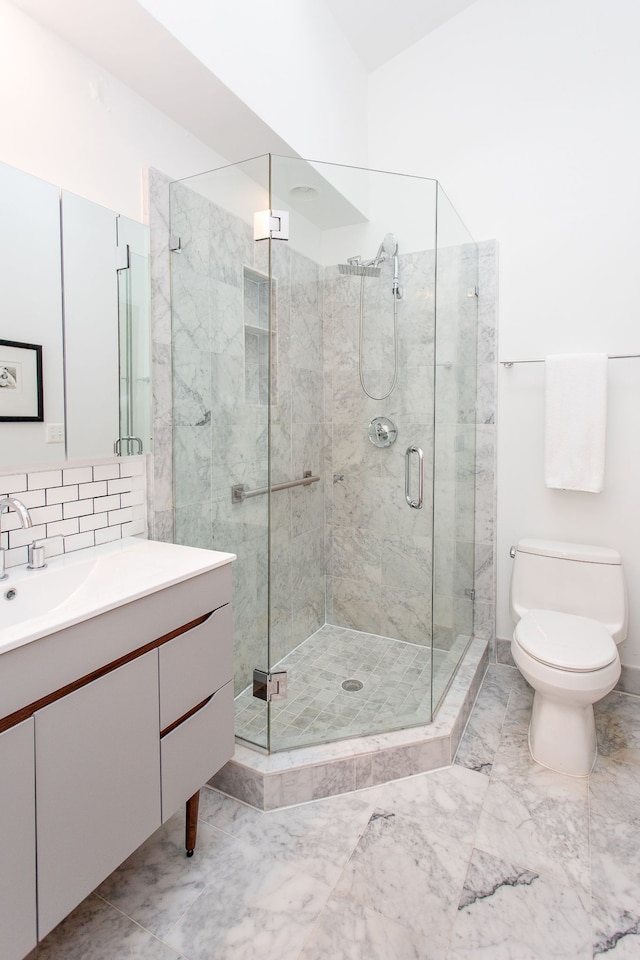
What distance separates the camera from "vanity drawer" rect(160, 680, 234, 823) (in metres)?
1.32

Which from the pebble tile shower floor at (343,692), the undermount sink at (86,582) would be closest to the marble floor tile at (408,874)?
the pebble tile shower floor at (343,692)

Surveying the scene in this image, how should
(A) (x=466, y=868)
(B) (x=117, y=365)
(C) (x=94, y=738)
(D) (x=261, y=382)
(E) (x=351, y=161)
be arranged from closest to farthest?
1. (C) (x=94, y=738)
2. (A) (x=466, y=868)
3. (B) (x=117, y=365)
4. (D) (x=261, y=382)
5. (E) (x=351, y=161)

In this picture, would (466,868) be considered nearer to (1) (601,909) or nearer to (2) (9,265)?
(1) (601,909)

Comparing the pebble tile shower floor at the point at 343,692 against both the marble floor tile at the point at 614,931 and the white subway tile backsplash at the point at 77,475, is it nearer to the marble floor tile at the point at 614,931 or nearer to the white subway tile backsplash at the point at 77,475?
the marble floor tile at the point at 614,931

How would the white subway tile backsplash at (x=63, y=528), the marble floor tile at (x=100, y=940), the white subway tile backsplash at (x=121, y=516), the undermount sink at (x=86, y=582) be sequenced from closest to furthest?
the undermount sink at (x=86, y=582) < the marble floor tile at (x=100, y=940) < the white subway tile backsplash at (x=63, y=528) < the white subway tile backsplash at (x=121, y=516)

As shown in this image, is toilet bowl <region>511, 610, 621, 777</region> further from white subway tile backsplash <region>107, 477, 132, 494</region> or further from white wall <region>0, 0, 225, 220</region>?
white wall <region>0, 0, 225, 220</region>

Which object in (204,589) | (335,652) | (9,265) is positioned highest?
(9,265)

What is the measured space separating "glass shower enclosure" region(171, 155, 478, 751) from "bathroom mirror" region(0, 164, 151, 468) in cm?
21

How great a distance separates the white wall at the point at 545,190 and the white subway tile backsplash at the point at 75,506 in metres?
1.75

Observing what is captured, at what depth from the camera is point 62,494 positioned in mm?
1558

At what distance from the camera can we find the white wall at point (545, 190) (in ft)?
7.24

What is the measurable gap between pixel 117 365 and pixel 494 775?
194cm

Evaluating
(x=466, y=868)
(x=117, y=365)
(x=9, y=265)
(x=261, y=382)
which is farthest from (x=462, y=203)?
(x=466, y=868)

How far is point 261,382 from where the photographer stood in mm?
1829
